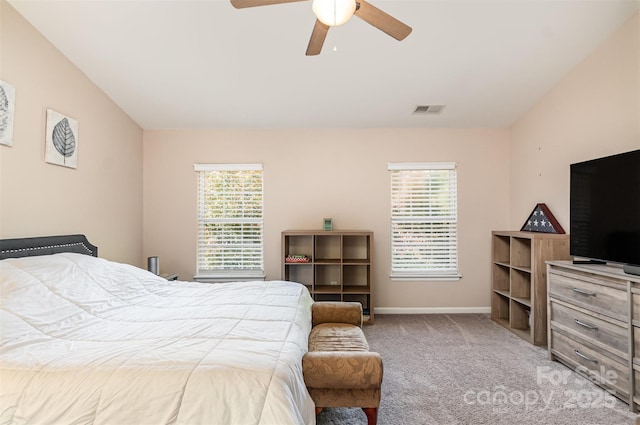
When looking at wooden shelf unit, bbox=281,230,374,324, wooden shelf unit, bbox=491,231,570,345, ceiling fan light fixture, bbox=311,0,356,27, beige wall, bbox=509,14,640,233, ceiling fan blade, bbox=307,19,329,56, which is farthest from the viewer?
wooden shelf unit, bbox=281,230,374,324

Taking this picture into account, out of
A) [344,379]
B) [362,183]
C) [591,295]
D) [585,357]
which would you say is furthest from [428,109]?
[344,379]

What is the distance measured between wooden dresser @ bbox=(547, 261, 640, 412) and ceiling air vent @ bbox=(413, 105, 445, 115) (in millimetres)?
2133

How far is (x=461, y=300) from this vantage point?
4.56 meters

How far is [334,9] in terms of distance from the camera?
1720 millimetres

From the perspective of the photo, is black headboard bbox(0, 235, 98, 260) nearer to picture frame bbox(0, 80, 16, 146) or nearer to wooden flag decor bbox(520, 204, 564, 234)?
picture frame bbox(0, 80, 16, 146)

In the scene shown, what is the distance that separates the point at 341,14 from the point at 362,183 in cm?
295

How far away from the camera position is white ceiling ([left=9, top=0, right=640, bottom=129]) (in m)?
2.79

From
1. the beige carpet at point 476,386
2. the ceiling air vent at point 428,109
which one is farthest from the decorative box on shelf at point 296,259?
the ceiling air vent at point 428,109

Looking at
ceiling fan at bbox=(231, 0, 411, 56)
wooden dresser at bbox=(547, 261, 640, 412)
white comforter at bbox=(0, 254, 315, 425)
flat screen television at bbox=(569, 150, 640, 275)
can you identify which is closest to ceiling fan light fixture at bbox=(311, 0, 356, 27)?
ceiling fan at bbox=(231, 0, 411, 56)

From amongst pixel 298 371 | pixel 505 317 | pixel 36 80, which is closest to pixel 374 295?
pixel 505 317

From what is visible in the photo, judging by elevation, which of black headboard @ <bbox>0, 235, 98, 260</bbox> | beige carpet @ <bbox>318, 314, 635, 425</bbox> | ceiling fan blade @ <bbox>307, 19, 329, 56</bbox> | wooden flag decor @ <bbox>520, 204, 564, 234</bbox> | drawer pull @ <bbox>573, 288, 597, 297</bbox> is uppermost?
ceiling fan blade @ <bbox>307, 19, 329, 56</bbox>

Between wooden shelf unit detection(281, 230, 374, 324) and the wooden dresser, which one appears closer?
the wooden dresser

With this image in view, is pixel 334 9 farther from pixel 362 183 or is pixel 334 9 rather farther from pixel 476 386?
pixel 362 183

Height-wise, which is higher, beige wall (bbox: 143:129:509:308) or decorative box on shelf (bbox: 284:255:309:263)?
beige wall (bbox: 143:129:509:308)
